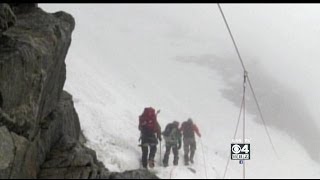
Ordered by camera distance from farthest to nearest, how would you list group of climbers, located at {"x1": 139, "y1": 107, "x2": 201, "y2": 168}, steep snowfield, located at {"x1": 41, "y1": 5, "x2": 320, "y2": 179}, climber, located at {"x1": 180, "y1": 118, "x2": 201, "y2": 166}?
group of climbers, located at {"x1": 139, "y1": 107, "x2": 201, "y2": 168}
climber, located at {"x1": 180, "y1": 118, "x2": 201, "y2": 166}
steep snowfield, located at {"x1": 41, "y1": 5, "x2": 320, "y2": 179}

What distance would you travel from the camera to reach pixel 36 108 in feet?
37.7

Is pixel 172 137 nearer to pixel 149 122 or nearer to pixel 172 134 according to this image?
pixel 172 134

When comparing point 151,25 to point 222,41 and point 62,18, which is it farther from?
point 62,18

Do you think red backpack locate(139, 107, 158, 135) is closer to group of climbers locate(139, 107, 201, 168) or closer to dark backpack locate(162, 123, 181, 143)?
group of climbers locate(139, 107, 201, 168)

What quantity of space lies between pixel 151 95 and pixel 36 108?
→ 14.3 metres

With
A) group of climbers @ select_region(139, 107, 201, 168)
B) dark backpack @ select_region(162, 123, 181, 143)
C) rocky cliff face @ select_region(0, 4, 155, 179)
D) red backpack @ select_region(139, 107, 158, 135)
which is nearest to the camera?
rocky cliff face @ select_region(0, 4, 155, 179)

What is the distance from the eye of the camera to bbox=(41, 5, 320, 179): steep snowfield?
12062mm

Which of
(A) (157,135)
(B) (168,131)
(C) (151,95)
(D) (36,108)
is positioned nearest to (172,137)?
(B) (168,131)

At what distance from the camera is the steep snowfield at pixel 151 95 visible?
39.6 ft

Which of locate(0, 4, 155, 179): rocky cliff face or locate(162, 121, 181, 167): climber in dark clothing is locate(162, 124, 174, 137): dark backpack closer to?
locate(162, 121, 181, 167): climber in dark clothing

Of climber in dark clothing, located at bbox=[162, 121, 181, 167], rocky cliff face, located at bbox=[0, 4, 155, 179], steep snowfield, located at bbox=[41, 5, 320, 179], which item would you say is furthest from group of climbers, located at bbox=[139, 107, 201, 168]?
rocky cliff face, located at bbox=[0, 4, 155, 179]

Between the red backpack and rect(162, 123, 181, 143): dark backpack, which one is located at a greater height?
the red backpack

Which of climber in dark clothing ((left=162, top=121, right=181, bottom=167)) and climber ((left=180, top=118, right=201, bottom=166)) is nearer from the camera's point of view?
climber ((left=180, top=118, right=201, bottom=166))

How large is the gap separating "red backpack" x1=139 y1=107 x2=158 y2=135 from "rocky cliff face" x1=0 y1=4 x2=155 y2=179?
88.8 inches
